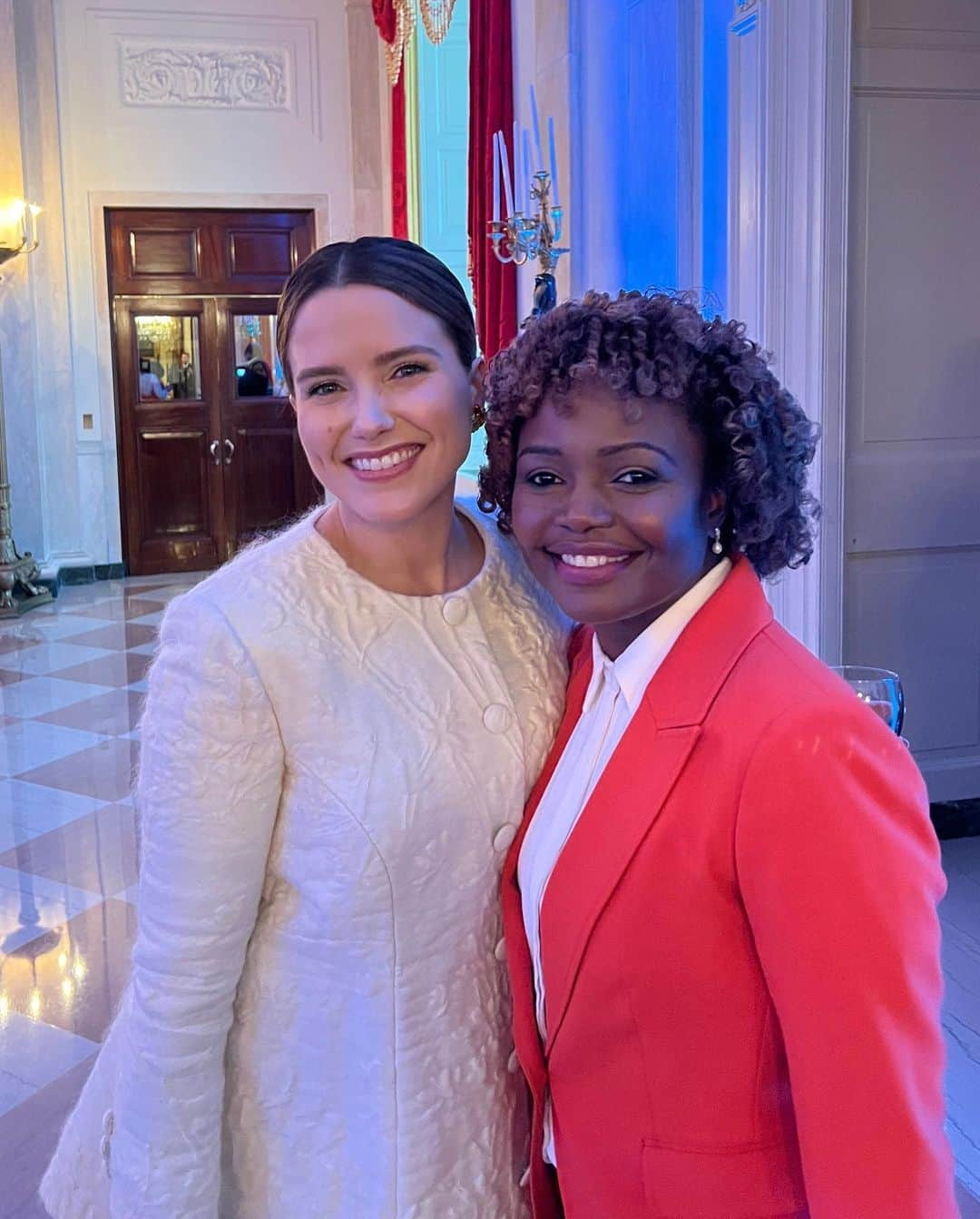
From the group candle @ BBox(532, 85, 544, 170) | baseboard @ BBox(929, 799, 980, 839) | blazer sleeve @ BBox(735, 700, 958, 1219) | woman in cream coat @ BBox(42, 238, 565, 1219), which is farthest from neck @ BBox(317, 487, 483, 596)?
candle @ BBox(532, 85, 544, 170)

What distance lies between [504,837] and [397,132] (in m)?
8.42

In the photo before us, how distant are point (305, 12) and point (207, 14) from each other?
78 centimetres

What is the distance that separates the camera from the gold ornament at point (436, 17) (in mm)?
6961

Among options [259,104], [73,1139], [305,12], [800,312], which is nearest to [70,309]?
[259,104]

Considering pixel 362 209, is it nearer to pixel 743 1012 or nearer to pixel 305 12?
pixel 305 12

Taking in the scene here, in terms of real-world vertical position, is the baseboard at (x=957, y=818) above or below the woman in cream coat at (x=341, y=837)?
below

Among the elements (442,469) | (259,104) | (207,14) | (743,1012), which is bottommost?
(743,1012)

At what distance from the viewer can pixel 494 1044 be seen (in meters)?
1.34

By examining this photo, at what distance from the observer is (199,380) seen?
10125 millimetres

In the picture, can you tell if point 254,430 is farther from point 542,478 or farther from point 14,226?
point 542,478

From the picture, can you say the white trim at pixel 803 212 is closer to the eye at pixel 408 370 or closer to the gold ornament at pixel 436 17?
the eye at pixel 408 370

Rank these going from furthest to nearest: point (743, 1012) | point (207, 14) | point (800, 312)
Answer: point (207, 14), point (800, 312), point (743, 1012)

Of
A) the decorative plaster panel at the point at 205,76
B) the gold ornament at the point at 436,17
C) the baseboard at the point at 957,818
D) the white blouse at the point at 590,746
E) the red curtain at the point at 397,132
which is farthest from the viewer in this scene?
the decorative plaster panel at the point at 205,76

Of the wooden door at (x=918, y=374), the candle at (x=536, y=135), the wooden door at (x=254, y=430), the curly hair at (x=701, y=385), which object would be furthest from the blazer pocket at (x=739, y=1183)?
the wooden door at (x=254, y=430)
